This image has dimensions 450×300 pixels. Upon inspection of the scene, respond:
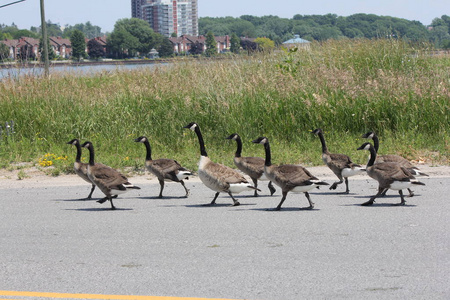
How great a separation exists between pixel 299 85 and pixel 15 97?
7.43 meters

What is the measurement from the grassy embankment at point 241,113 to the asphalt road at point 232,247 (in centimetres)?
332

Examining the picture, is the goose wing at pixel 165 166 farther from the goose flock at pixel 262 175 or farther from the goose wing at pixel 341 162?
the goose wing at pixel 341 162

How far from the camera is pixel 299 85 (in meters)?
15.9

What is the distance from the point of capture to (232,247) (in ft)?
21.7

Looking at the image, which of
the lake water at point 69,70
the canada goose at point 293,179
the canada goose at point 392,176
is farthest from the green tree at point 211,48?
the canada goose at point 392,176

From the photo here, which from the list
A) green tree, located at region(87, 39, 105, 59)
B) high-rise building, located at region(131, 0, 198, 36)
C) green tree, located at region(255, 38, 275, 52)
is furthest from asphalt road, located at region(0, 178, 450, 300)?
high-rise building, located at region(131, 0, 198, 36)

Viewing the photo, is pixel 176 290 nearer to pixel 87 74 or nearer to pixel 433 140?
pixel 433 140

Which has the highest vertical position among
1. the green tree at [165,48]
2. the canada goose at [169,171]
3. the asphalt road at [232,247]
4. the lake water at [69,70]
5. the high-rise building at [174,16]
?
the high-rise building at [174,16]

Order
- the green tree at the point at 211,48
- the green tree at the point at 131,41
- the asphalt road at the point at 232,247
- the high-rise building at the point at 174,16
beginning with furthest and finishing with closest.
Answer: the high-rise building at the point at 174,16
the green tree at the point at 131,41
the green tree at the point at 211,48
the asphalt road at the point at 232,247

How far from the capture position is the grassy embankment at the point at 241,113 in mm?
13273

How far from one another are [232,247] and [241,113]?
868 cm

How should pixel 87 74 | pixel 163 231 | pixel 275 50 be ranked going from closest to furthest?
pixel 163 231 → pixel 275 50 → pixel 87 74

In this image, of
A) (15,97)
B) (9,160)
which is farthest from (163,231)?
(15,97)

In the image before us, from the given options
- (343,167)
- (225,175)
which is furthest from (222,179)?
(343,167)
